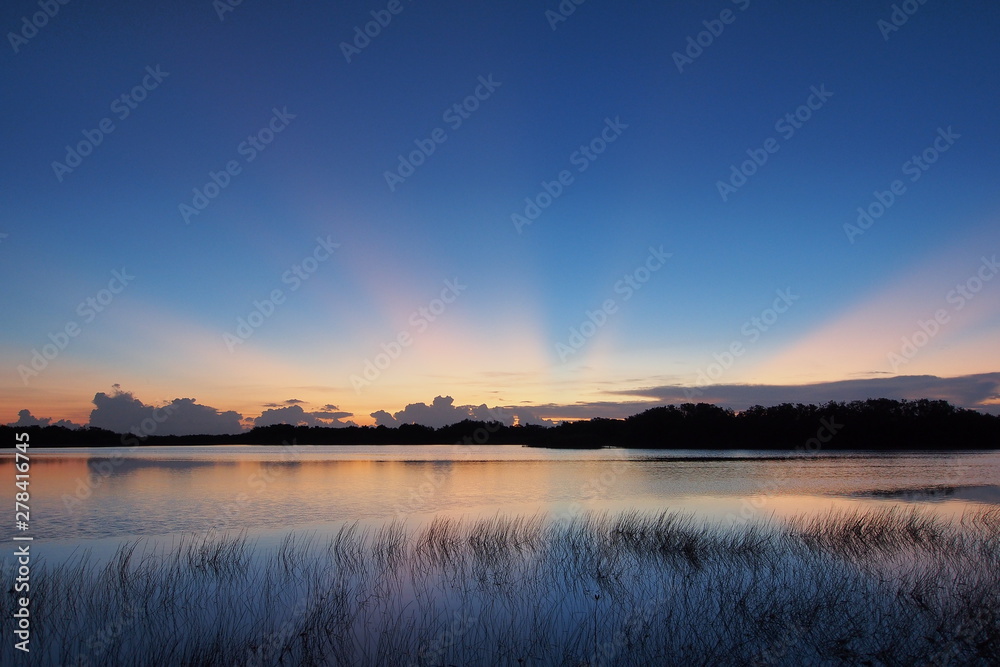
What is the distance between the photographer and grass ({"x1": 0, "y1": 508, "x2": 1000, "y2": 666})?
8.25m

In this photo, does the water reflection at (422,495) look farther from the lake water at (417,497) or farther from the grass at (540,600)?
the grass at (540,600)

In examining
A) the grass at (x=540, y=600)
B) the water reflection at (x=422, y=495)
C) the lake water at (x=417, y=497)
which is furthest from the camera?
the water reflection at (x=422, y=495)

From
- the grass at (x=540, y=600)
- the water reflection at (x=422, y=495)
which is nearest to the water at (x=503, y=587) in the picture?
Answer: the grass at (x=540, y=600)

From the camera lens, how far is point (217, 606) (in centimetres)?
1084

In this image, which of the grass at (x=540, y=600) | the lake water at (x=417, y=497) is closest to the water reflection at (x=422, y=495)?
the lake water at (x=417, y=497)

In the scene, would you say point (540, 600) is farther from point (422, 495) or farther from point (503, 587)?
point (422, 495)

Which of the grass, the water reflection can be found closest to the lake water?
the water reflection

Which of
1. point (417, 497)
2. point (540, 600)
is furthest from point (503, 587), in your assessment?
point (417, 497)

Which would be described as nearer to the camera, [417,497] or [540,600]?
[540,600]

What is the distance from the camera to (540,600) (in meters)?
11.2

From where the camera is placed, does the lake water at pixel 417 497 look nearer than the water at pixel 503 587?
No

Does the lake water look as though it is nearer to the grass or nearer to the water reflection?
the water reflection

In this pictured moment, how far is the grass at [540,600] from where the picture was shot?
8250 millimetres

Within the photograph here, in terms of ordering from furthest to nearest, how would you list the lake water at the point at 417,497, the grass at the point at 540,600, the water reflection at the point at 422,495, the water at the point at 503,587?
the water reflection at the point at 422,495, the lake water at the point at 417,497, the water at the point at 503,587, the grass at the point at 540,600
